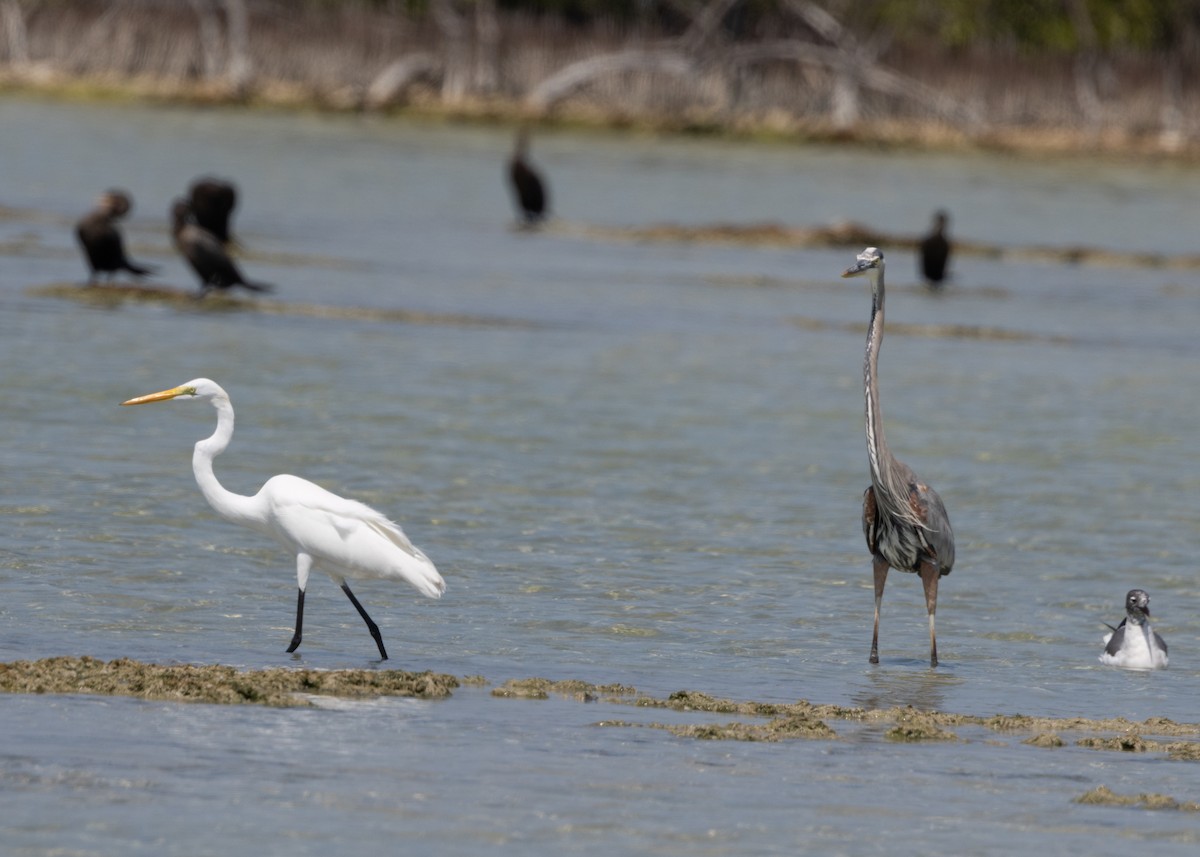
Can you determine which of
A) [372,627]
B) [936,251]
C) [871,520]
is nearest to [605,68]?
[936,251]

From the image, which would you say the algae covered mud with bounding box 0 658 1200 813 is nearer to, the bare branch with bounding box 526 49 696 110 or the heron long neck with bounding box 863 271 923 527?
the heron long neck with bounding box 863 271 923 527

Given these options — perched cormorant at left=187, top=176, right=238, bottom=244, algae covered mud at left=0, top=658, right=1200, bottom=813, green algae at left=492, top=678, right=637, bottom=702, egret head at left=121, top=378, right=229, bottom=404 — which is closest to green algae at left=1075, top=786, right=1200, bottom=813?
algae covered mud at left=0, top=658, right=1200, bottom=813

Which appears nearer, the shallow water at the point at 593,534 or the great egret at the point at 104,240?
the shallow water at the point at 593,534

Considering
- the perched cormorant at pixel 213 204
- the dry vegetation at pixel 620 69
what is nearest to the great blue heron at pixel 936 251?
the perched cormorant at pixel 213 204

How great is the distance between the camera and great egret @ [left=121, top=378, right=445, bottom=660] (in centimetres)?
805

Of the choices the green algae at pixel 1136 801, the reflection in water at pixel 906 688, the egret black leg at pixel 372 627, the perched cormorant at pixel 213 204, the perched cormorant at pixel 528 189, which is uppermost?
the perched cormorant at pixel 528 189

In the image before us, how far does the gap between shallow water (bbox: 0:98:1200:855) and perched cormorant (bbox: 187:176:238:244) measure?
0.68 m

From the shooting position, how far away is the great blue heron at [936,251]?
957 inches

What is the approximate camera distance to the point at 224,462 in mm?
12805

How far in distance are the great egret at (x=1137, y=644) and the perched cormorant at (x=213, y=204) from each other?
629 inches

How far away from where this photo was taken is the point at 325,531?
8.04 m

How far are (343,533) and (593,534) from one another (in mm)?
3415

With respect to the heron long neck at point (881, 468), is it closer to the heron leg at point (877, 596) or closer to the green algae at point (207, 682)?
the heron leg at point (877, 596)

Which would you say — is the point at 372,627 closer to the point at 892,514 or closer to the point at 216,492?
the point at 216,492
